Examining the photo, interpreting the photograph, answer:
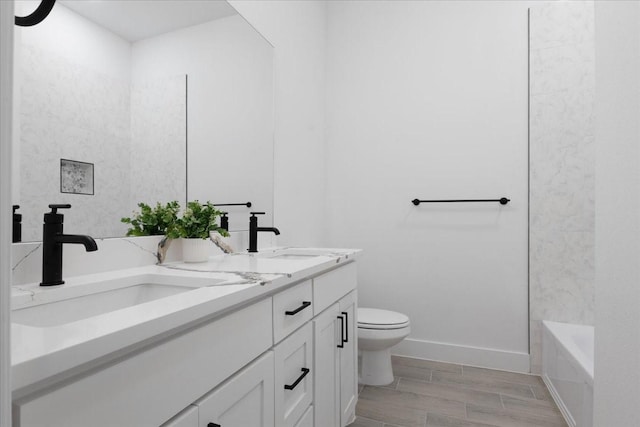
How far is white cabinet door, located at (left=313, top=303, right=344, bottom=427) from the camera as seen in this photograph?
1.30 meters

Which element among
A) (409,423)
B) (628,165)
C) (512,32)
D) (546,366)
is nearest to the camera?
(628,165)

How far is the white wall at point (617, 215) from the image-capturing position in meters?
0.88

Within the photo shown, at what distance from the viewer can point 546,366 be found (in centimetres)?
221

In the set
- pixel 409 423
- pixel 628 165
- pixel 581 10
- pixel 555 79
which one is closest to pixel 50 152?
pixel 628 165

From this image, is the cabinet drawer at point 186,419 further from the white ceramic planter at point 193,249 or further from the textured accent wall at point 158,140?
the textured accent wall at point 158,140

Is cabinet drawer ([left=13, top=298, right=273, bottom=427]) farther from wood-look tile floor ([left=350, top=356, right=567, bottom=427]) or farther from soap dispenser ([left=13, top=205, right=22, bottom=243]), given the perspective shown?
wood-look tile floor ([left=350, top=356, right=567, bottom=427])

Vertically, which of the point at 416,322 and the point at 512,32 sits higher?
the point at 512,32

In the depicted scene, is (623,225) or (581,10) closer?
(623,225)

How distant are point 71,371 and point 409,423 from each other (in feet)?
5.62

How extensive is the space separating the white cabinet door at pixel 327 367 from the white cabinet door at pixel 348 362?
6cm

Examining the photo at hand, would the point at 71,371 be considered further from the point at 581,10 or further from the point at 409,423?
the point at 581,10

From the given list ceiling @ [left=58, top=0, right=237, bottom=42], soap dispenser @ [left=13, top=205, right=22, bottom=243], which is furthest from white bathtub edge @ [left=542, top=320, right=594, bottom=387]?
ceiling @ [left=58, top=0, right=237, bottom=42]

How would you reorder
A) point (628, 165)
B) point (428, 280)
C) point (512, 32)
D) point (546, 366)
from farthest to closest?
1. point (428, 280)
2. point (512, 32)
3. point (546, 366)
4. point (628, 165)

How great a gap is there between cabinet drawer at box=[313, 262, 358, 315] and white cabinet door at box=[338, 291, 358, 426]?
0.05 metres
